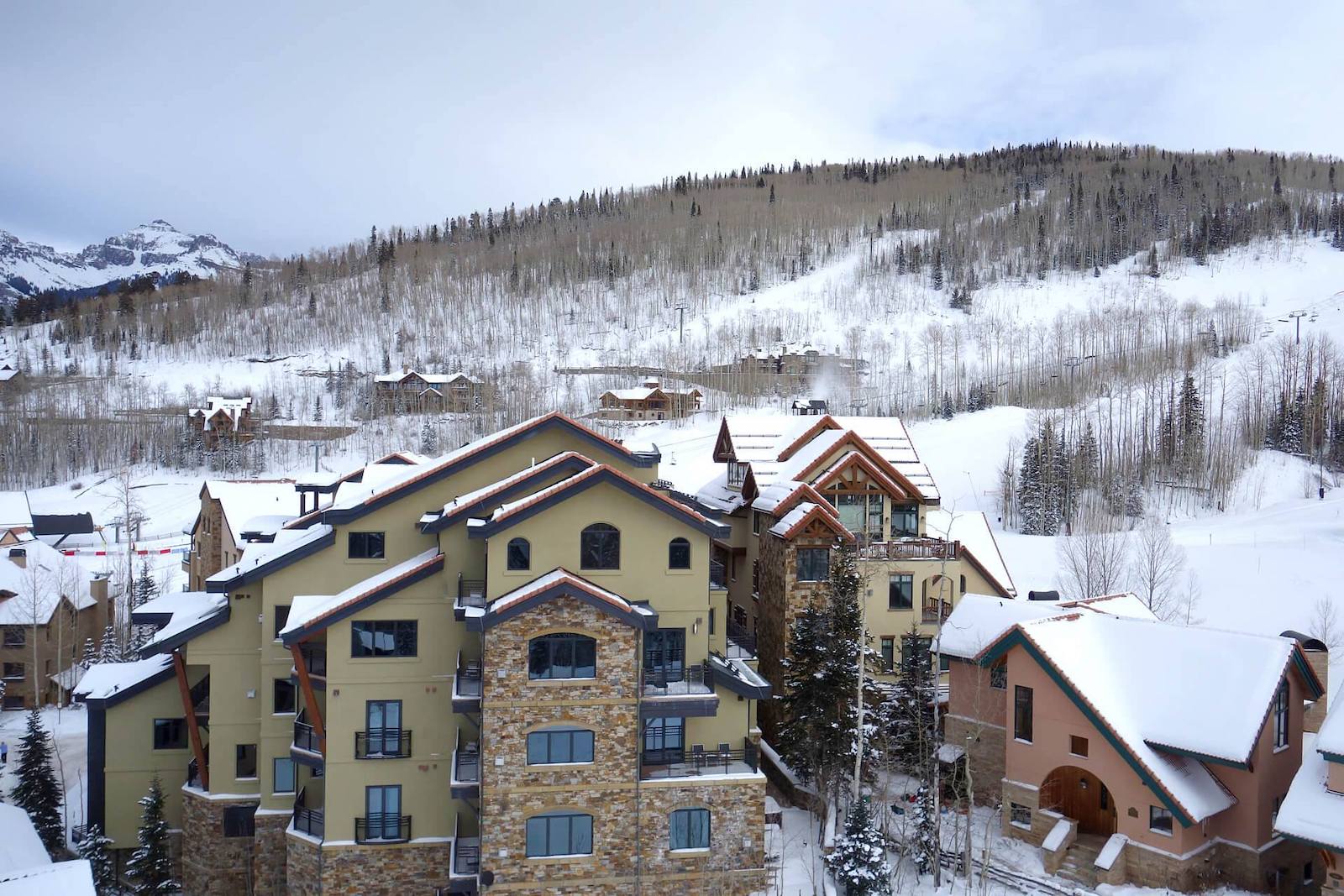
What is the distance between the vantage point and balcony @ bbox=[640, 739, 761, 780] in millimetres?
18781

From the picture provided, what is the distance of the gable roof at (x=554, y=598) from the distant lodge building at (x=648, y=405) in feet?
269

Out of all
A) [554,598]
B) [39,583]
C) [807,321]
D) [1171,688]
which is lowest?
[39,583]

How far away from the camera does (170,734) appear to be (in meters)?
23.1

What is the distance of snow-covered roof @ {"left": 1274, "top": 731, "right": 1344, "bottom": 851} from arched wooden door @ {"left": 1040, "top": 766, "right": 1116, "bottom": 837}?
4.36m

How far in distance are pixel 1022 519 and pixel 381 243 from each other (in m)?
162

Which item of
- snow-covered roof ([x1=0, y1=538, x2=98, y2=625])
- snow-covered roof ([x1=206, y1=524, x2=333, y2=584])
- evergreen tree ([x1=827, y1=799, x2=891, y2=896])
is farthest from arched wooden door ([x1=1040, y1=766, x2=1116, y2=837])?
snow-covered roof ([x1=0, y1=538, x2=98, y2=625])

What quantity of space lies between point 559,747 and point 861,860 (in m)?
6.45

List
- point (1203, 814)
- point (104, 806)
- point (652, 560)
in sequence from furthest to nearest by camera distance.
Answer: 1. point (104, 806)
2. point (652, 560)
3. point (1203, 814)

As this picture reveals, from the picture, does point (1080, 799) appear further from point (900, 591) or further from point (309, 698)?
point (309, 698)

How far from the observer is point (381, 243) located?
7387 inches

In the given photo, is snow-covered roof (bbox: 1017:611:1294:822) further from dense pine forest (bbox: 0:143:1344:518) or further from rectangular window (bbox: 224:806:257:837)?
dense pine forest (bbox: 0:143:1344:518)

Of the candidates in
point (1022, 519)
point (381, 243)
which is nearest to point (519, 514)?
point (1022, 519)

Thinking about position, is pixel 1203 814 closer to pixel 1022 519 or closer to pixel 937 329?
pixel 1022 519

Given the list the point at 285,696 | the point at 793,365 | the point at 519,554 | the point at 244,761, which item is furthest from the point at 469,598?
the point at 793,365
